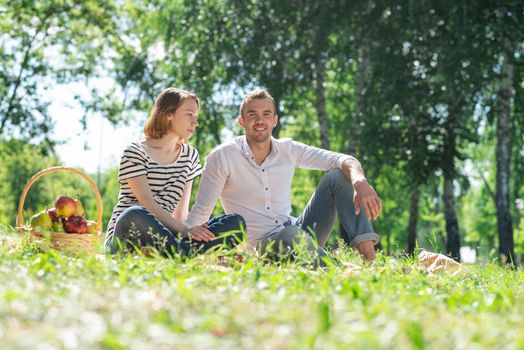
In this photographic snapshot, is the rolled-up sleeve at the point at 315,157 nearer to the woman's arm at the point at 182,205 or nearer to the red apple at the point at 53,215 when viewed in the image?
the woman's arm at the point at 182,205

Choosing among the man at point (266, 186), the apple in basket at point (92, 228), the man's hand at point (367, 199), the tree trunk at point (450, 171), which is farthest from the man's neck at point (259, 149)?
the tree trunk at point (450, 171)

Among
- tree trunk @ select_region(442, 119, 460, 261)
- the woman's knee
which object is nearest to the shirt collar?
the woman's knee

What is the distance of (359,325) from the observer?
3016mm

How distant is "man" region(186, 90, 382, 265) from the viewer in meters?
6.54

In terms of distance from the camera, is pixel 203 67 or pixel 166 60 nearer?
pixel 203 67

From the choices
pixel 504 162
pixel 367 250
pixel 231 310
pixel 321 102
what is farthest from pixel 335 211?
pixel 321 102

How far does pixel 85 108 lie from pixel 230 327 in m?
20.5

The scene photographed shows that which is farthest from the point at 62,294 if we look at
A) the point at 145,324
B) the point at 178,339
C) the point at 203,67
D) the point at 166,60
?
the point at 166,60

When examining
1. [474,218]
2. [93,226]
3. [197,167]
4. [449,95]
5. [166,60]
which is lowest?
[474,218]

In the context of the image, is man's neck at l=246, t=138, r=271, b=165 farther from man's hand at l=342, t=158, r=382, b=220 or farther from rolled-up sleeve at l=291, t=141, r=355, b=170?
man's hand at l=342, t=158, r=382, b=220

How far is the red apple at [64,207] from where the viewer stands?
6.69 meters

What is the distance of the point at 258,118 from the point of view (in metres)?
6.53

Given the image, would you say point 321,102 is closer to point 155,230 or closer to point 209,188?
point 209,188

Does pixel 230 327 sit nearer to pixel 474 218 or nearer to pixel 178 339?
pixel 178 339
